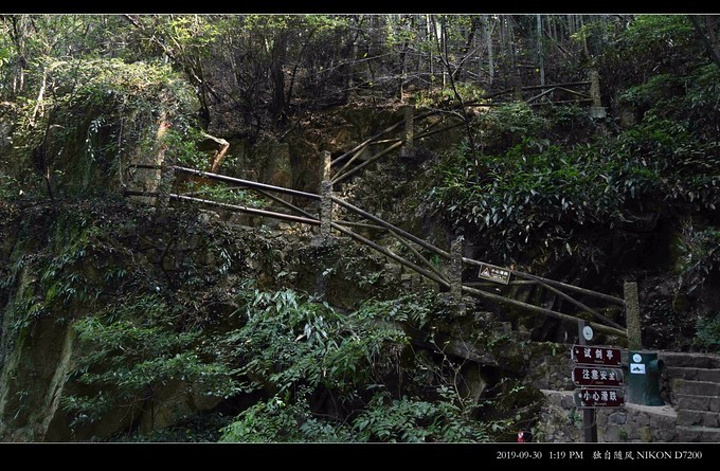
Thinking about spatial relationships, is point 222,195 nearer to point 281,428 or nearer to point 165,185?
point 165,185

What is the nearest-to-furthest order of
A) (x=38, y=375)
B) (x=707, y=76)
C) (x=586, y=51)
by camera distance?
(x=38, y=375) < (x=707, y=76) < (x=586, y=51)

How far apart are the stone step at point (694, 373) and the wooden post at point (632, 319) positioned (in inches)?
15.4

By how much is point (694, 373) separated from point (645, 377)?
52cm

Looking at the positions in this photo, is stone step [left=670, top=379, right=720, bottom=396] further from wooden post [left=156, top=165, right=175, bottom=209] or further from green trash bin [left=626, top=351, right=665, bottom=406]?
wooden post [left=156, top=165, right=175, bottom=209]

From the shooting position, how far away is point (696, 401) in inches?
201

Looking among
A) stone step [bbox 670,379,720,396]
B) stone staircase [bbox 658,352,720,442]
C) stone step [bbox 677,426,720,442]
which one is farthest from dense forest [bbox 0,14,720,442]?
stone step [bbox 677,426,720,442]

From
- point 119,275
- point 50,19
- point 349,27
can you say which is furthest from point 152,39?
point 119,275

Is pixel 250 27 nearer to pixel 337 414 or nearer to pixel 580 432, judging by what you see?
pixel 337 414

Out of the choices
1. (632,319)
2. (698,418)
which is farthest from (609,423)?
(632,319)

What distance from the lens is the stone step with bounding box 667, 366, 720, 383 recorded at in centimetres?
554

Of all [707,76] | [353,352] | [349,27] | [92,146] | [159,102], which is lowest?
[353,352]

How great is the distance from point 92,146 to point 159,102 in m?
1.13

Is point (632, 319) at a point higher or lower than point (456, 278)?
lower

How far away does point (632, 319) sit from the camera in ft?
19.5
